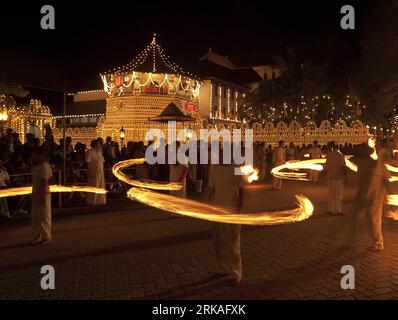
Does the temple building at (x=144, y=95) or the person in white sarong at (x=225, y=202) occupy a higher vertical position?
the temple building at (x=144, y=95)

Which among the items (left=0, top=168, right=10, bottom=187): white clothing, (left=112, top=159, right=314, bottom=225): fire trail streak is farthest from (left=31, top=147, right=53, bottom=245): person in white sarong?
(left=0, top=168, right=10, bottom=187): white clothing

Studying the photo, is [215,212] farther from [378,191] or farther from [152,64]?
[152,64]

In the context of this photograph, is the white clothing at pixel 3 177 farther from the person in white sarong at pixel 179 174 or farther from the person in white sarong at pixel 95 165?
the person in white sarong at pixel 179 174

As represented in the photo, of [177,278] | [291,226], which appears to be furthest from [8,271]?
[291,226]

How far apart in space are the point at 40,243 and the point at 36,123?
22.4 meters

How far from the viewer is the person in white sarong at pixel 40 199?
9.03 metres

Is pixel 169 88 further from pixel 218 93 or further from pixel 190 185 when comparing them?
pixel 218 93

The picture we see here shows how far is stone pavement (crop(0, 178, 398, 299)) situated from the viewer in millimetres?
6266

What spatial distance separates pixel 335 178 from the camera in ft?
42.0

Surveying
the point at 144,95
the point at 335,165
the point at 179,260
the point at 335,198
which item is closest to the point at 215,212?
the point at 179,260

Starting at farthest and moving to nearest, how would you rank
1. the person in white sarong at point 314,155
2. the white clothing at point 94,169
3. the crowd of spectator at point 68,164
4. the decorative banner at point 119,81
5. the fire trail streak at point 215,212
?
the decorative banner at point 119,81 < the person in white sarong at point 314,155 < the white clothing at point 94,169 < the crowd of spectator at point 68,164 < the fire trail streak at point 215,212

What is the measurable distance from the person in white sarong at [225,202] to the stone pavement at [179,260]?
16.8 inches

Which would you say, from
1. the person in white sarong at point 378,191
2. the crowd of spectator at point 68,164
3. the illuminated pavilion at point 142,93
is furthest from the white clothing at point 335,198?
the illuminated pavilion at point 142,93

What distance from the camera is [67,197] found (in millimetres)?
14773
